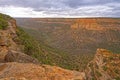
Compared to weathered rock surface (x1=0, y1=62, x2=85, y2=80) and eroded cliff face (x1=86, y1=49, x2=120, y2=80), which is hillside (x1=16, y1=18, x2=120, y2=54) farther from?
weathered rock surface (x1=0, y1=62, x2=85, y2=80)

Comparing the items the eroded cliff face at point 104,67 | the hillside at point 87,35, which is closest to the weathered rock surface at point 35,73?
the eroded cliff face at point 104,67

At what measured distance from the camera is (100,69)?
45.1 metres

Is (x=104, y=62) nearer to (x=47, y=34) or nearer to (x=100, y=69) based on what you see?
(x=100, y=69)

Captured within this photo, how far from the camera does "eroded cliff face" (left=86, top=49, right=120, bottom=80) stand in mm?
42394

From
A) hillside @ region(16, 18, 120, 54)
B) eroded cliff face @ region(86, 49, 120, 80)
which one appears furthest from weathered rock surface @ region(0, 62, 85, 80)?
hillside @ region(16, 18, 120, 54)

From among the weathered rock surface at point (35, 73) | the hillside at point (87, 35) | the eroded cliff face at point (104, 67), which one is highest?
the weathered rock surface at point (35, 73)

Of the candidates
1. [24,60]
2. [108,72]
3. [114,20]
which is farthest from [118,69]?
[114,20]

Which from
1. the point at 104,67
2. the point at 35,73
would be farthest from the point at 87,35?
the point at 35,73

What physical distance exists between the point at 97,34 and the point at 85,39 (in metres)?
18.1

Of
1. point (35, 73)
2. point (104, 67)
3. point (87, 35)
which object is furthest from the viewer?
point (87, 35)

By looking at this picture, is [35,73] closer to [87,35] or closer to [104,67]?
[104,67]

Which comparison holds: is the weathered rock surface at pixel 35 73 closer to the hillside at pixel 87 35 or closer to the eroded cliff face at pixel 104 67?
the eroded cliff face at pixel 104 67

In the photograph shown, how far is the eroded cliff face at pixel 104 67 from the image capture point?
42394 millimetres

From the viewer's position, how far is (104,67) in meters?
44.7
